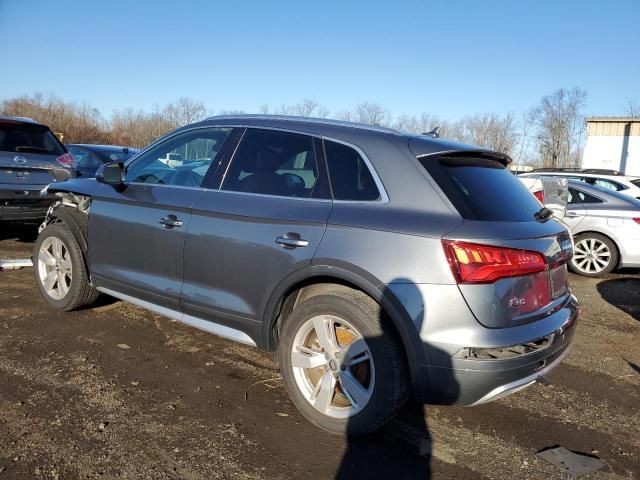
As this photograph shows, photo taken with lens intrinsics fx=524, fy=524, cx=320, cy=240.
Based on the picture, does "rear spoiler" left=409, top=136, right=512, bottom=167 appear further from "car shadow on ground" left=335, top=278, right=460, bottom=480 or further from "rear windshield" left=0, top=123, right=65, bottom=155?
"rear windshield" left=0, top=123, right=65, bottom=155

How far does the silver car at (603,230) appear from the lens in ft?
25.4

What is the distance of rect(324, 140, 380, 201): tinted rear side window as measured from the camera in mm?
3043

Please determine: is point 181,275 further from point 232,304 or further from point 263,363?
point 263,363

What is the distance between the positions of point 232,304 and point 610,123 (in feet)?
141

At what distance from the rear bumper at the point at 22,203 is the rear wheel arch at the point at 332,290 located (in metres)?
4.86

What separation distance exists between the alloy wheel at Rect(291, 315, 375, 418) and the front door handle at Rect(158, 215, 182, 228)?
1.26 metres

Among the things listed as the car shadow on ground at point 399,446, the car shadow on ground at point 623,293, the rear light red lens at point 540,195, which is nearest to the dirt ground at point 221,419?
the car shadow on ground at point 399,446

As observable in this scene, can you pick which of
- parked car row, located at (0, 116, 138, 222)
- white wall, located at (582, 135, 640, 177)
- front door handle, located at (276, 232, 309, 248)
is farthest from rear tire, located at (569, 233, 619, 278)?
white wall, located at (582, 135, 640, 177)

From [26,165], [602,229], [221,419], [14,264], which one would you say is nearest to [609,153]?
[602,229]

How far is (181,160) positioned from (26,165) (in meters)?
4.14

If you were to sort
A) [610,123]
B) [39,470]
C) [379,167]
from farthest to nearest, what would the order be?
[610,123], [379,167], [39,470]

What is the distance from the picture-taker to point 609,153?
38.6m

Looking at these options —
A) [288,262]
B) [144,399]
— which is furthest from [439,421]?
[144,399]

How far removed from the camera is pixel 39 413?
309cm
